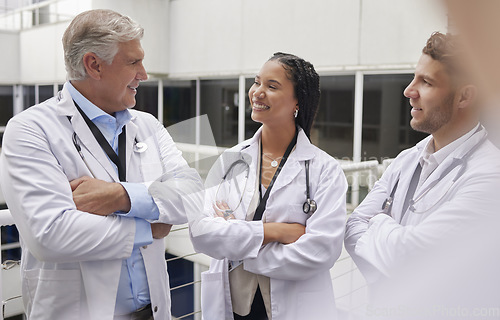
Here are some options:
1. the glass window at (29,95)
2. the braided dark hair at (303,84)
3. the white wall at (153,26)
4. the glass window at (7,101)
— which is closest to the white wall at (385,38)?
the braided dark hair at (303,84)

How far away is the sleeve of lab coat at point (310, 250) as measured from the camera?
3.64 ft

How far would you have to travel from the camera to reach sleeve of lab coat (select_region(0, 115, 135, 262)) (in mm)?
926

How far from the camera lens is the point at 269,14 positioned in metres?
4.79

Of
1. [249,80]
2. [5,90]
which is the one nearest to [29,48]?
[5,90]

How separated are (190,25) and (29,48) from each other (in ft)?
10.3

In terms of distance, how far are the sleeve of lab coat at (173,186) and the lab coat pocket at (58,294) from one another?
0.76 ft

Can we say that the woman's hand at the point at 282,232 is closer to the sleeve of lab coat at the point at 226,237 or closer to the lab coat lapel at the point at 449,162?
the sleeve of lab coat at the point at 226,237

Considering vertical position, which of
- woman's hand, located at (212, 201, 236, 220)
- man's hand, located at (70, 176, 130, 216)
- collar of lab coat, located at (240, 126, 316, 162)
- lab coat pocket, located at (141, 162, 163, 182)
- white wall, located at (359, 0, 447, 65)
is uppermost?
white wall, located at (359, 0, 447, 65)

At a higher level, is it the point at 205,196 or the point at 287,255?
the point at 205,196

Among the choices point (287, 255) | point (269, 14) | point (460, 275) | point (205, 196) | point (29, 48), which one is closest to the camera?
point (460, 275)

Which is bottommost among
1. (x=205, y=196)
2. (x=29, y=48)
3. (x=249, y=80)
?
(x=205, y=196)

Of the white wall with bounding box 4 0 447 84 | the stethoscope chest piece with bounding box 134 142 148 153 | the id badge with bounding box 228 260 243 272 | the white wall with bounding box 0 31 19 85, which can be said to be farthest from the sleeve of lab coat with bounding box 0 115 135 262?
the white wall with bounding box 0 31 19 85

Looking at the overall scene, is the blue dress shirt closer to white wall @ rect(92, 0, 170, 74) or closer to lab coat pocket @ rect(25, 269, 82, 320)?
lab coat pocket @ rect(25, 269, 82, 320)

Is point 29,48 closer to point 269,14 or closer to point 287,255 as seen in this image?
point 269,14
